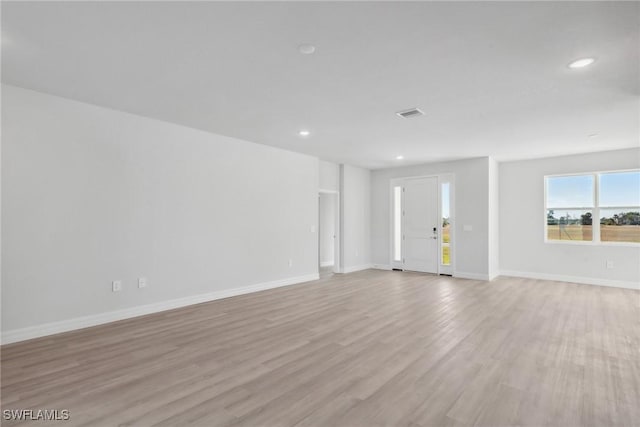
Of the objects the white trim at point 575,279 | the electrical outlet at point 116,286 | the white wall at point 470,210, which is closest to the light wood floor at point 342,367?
the electrical outlet at point 116,286

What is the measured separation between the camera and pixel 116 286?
13.1 feet

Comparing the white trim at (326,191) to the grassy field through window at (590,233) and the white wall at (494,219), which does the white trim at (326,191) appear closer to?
the white wall at (494,219)

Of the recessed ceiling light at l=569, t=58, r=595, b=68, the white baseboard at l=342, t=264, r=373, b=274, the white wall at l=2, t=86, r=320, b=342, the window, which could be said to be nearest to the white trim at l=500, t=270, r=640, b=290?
the window

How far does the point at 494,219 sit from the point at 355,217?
126 inches

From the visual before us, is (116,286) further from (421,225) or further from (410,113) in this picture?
(421,225)

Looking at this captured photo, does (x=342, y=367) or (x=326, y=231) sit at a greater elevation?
(x=326, y=231)

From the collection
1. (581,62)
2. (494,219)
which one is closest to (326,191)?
(494,219)

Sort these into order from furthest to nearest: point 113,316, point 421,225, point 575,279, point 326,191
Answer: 1. point 421,225
2. point 326,191
3. point 575,279
4. point 113,316

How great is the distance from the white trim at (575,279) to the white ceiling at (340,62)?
9.98 ft

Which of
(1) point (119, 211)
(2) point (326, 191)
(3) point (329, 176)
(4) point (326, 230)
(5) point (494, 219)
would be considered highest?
(3) point (329, 176)

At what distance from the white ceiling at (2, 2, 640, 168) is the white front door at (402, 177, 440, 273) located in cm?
299

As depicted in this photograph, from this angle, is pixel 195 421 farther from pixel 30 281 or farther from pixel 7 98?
pixel 7 98

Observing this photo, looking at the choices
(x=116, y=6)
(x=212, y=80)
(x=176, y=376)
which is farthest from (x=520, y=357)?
(x=116, y=6)

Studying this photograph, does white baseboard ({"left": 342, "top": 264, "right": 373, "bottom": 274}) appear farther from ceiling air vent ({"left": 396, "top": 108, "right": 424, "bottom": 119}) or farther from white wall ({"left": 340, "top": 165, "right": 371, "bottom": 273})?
ceiling air vent ({"left": 396, "top": 108, "right": 424, "bottom": 119})
